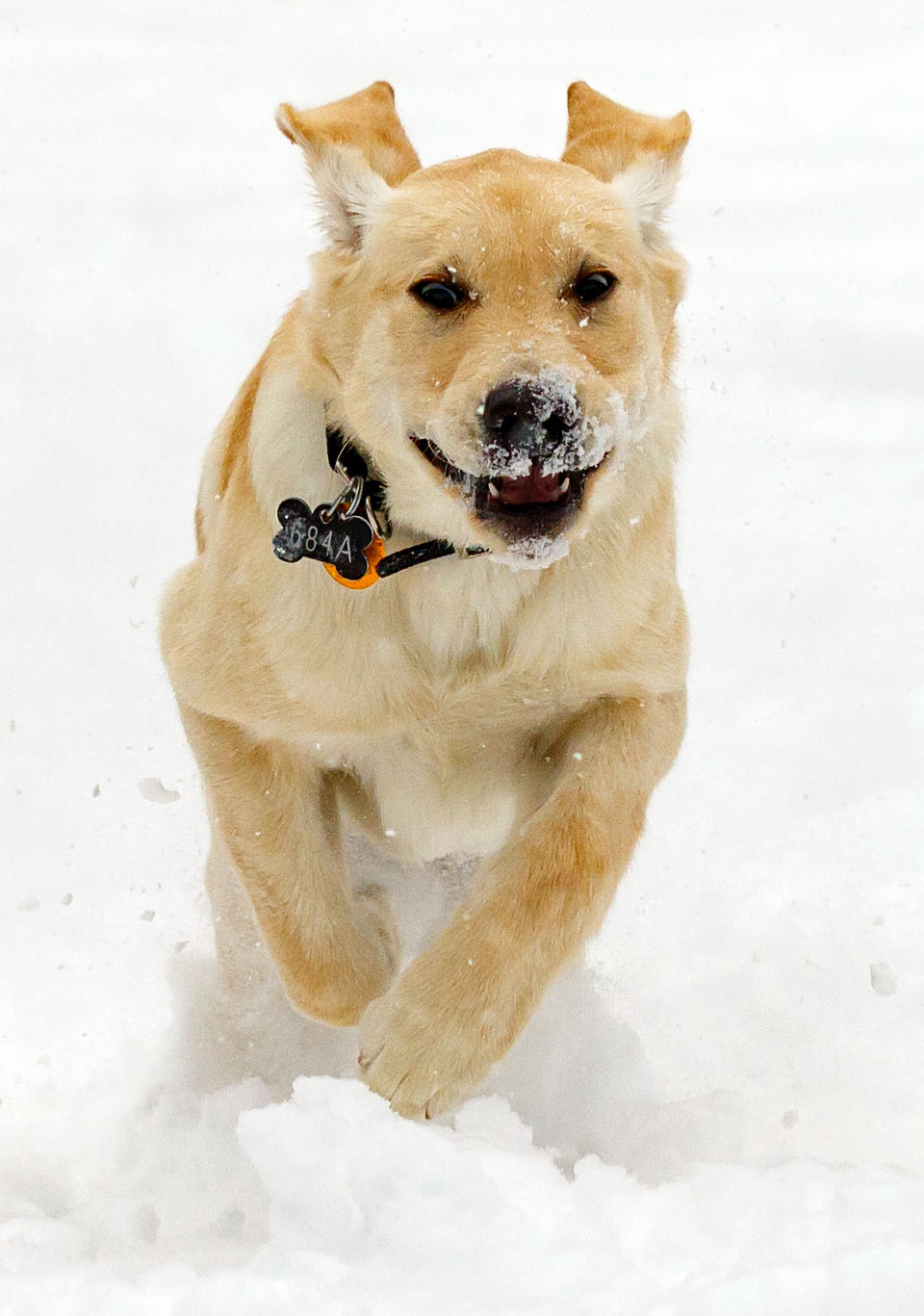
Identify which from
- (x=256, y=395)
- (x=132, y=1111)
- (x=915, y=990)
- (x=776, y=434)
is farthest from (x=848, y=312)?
(x=132, y=1111)

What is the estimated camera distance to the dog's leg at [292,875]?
3.54 metres

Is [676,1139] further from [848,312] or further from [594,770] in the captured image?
[848,312]

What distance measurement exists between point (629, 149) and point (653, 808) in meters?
2.11

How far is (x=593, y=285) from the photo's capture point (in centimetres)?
298

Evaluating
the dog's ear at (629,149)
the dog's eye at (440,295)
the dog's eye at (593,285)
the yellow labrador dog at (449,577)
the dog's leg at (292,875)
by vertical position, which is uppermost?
the dog's ear at (629,149)

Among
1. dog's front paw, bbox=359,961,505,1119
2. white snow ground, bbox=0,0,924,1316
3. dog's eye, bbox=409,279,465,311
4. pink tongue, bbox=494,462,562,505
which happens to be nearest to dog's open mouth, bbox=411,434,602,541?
pink tongue, bbox=494,462,562,505

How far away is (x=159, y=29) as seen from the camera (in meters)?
8.57

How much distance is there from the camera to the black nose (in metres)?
2.68

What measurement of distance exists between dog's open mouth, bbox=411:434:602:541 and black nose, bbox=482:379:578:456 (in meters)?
0.08

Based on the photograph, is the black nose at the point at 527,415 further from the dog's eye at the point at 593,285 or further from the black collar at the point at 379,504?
the black collar at the point at 379,504

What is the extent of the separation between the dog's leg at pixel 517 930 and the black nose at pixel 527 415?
3.01ft

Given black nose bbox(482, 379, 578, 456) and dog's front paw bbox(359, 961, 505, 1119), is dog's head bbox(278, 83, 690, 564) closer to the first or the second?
black nose bbox(482, 379, 578, 456)

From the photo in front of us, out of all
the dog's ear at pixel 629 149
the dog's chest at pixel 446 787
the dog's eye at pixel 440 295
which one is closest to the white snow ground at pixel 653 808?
the dog's chest at pixel 446 787

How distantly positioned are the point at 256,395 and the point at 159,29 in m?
5.70
